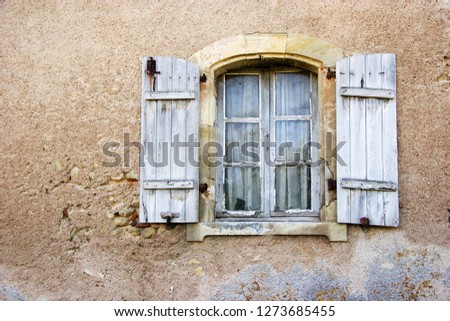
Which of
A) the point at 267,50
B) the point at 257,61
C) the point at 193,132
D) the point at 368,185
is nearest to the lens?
the point at 368,185

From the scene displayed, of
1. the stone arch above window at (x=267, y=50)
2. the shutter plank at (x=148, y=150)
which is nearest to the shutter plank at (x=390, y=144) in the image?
the stone arch above window at (x=267, y=50)

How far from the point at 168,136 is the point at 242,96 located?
29.8 inches

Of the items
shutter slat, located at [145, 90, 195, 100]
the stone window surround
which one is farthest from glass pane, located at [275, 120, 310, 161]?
shutter slat, located at [145, 90, 195, 100]

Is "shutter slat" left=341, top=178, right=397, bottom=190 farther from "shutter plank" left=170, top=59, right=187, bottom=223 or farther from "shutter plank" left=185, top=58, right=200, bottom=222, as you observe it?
"shutter plank" left=170, top=59, right=187, bottom=223

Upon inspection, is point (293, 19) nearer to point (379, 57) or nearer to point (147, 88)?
point (379, 57)

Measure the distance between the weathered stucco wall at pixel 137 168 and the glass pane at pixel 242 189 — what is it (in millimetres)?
353

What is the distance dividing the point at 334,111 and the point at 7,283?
2.95 meters

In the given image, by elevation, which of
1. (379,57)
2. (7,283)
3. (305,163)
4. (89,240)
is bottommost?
(7,283)

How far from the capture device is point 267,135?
14.0 feet

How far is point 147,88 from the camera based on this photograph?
407 cm

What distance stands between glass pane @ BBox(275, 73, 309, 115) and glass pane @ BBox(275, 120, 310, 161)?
0.09m

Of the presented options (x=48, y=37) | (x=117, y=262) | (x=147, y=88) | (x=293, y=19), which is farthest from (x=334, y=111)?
(x=48, y=37)

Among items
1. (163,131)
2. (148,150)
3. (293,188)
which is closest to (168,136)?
(163,131)

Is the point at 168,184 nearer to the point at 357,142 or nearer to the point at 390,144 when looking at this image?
the point at 357,142
